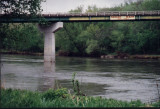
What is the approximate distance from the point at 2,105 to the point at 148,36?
8400cm

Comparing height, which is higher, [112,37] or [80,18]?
[80,18]

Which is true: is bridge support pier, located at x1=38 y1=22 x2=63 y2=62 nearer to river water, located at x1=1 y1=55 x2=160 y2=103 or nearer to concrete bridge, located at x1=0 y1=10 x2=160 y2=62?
concrete bridge, located at x1=0 y1=10 x2=160 y2=62

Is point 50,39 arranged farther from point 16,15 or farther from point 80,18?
point 16,15

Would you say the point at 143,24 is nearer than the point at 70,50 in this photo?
Yes

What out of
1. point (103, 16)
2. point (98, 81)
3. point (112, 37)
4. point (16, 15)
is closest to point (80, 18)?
point (103, 16)

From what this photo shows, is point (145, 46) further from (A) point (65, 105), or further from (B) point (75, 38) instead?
(A) point (65, 105)

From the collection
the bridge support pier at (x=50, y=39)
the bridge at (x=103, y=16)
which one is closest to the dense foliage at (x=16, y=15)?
the bridge at (x=103, y=16)

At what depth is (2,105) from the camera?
10.9m

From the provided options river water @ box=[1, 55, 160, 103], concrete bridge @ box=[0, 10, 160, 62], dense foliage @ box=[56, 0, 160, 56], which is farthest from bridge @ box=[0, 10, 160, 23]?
river water @ box=[1, 55, 160, 103]

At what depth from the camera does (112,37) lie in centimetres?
10262

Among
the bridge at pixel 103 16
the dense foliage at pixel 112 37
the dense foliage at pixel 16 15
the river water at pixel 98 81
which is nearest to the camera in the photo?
the river water at pixel 98 81

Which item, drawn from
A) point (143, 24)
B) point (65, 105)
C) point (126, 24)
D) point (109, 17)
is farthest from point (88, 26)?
point (65, 105)

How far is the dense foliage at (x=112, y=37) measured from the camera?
94688 millimetres

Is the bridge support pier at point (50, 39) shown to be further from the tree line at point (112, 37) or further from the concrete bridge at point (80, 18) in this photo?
the tree line at point (112, 37)
